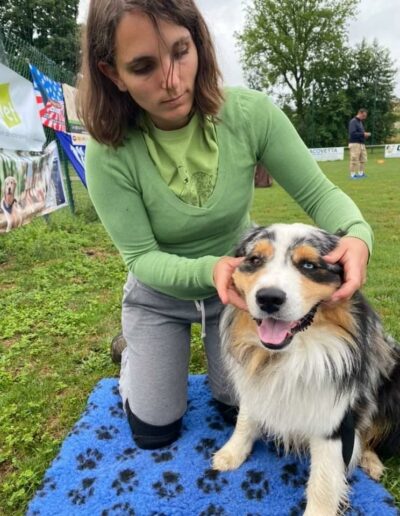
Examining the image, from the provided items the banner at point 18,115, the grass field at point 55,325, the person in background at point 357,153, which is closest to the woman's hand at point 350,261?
the grass field at point 55,325

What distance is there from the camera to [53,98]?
293 inches

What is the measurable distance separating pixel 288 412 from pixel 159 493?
79cm

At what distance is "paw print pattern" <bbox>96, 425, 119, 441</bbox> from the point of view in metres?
2.70

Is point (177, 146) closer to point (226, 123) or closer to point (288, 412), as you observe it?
point (226, 123)

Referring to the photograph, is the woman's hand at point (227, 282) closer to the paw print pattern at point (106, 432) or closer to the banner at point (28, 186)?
the paw print pattern at point (106, 432)

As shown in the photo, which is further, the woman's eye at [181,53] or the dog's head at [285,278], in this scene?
the woman's eye at [181,53]

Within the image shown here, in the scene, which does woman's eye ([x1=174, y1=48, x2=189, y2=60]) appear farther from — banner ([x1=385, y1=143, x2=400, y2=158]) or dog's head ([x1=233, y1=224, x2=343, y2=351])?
banner ([x1=385, y1=143, x2=400, y2=158])

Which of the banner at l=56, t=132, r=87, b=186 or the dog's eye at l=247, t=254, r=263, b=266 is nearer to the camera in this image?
the dog's eye at l=247, t=254, r=263, b=266

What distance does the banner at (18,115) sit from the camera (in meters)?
5.46

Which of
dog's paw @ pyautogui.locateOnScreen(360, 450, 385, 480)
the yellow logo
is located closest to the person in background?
the yellow logo

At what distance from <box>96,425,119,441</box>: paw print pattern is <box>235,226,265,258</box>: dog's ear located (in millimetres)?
1391

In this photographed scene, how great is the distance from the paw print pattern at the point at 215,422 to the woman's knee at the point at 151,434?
23 cm

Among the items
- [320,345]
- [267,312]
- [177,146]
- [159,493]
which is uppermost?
[177,146]

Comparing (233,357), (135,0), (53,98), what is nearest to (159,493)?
(233,357)
